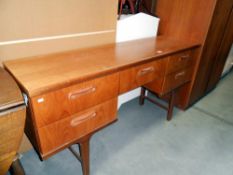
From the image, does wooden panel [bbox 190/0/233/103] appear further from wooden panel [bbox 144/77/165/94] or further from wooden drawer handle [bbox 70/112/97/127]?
wooden drawer handle [bbox 70/112/97/127]

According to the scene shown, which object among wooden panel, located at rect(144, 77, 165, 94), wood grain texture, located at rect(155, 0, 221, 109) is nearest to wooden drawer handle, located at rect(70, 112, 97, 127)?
wooden panel, located at rect(144, 77, 165, 94)

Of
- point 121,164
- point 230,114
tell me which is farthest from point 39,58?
point 230,114

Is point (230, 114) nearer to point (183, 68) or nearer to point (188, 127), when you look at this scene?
point (188, 127)

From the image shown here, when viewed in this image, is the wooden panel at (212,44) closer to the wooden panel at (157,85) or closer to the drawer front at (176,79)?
the drawer front at (176,79)

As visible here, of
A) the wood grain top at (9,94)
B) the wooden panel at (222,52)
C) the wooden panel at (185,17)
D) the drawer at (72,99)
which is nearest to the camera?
the wood grain top at (9,94)

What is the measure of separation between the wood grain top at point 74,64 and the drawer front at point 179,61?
65 mm

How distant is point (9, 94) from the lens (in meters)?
0.77

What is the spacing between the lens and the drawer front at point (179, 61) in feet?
4.95

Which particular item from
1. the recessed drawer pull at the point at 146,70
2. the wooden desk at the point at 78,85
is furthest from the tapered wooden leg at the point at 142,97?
the recessed drawer pull at the point at 146,70

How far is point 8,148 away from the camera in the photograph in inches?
30.8

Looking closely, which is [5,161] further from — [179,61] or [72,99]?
[179,61]

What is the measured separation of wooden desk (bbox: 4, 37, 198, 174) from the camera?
33.9 inches

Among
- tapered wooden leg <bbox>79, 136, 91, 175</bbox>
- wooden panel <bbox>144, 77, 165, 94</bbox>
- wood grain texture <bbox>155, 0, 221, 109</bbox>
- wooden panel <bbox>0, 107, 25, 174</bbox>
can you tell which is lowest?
tapered wooden leg <bbox>79, 136, 91, 175</bbox>

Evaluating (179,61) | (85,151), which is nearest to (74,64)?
(85,151)
